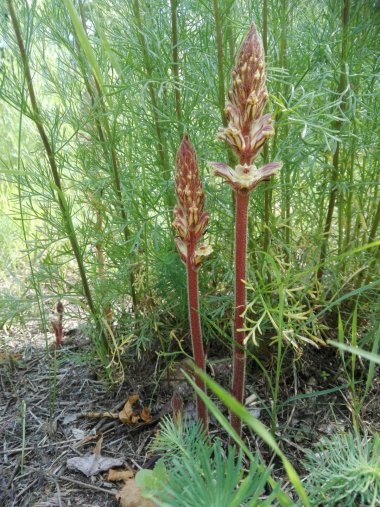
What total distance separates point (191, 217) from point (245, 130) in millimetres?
263

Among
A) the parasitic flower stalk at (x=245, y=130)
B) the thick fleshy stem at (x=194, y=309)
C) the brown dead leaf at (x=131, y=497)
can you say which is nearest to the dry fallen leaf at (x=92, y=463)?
the brown dead leaf at (x=131, y=497)

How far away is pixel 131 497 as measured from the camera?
1.62m

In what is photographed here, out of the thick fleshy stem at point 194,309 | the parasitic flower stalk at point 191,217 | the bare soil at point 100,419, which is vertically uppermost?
the parasitic flower stalk at point 191,217

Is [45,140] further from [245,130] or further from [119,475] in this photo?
[119,475]

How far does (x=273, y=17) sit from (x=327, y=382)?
59.8 inches

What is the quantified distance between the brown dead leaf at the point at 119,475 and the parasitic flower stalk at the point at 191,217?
1.90 ft

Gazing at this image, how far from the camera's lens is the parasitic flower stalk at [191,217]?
129cm

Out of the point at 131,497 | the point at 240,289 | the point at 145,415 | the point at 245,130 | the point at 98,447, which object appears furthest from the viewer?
the point at 145,415

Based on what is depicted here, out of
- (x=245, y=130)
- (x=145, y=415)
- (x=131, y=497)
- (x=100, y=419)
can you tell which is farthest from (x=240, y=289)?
(x=100, y=419)

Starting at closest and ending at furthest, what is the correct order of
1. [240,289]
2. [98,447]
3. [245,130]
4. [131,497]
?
[245,130] → [240,289] → [131,497] → [98,447]

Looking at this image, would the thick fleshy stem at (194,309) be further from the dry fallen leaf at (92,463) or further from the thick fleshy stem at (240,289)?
the dry fallen leaf at (92,463)

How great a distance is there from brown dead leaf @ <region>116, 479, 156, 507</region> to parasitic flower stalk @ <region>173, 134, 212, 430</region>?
1.64ft

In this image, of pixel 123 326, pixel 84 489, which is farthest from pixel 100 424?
pixel 123 326

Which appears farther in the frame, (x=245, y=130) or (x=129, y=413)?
(x=129, y=413)
